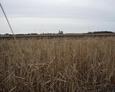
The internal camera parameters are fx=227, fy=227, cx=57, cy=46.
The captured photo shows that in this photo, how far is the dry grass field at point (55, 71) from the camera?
3088 mm

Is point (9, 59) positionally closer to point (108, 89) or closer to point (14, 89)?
point (14, 89)

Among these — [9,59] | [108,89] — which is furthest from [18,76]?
[108,89]

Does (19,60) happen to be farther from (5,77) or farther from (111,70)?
(111,70)

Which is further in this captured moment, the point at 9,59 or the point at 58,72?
the point at 9,59

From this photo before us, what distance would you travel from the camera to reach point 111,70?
3.61 metres

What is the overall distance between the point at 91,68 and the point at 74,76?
0.44m

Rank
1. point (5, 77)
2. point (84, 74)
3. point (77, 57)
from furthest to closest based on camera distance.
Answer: point (77, 57), point (84, 74), point (5, 77)

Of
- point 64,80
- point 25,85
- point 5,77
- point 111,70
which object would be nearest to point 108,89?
point 111,70

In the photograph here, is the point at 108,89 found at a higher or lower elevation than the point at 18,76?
lower

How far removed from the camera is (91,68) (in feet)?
11.5

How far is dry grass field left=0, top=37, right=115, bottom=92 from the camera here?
10.1ft

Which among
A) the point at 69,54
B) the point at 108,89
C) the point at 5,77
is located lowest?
the point at 108,89

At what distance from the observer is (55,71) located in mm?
3363

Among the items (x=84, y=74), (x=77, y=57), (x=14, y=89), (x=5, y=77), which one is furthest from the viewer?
(x=77, y=57)
